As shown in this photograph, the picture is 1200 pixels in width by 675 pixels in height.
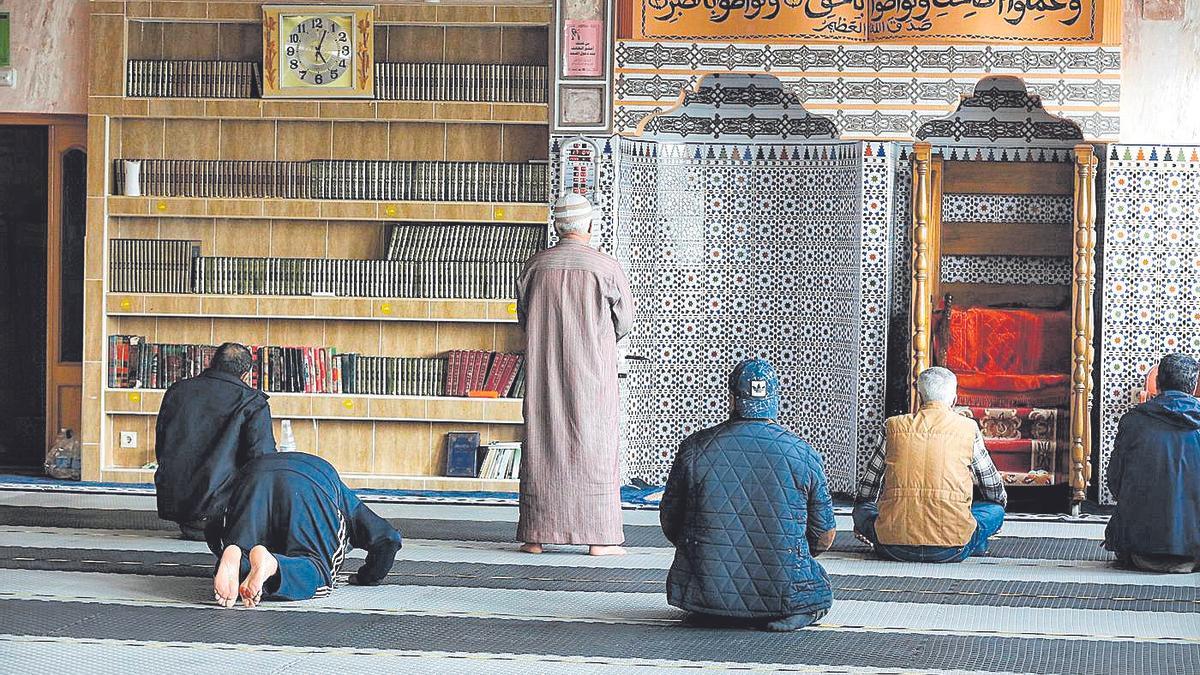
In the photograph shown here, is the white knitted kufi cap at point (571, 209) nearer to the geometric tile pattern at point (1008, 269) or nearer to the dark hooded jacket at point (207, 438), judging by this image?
the dark hooded jacket at point (207, 438)

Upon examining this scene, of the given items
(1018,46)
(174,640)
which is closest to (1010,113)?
(1018,46)

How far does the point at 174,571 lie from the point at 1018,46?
4309 millimetres

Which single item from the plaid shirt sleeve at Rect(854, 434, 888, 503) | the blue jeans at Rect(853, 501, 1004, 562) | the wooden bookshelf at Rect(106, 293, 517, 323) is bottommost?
the blue jeans at Rect(853, 501, 1004, 562)

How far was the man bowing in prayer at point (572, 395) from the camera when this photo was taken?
217 inches

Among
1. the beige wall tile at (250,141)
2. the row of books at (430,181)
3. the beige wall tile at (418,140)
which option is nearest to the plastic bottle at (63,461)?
the beige wall tile at (250,141)

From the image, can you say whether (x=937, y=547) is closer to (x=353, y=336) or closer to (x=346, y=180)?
(x=353, y=336)

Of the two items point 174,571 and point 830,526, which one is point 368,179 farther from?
point 830,526

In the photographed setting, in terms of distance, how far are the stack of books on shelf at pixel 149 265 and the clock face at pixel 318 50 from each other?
40.4 inches

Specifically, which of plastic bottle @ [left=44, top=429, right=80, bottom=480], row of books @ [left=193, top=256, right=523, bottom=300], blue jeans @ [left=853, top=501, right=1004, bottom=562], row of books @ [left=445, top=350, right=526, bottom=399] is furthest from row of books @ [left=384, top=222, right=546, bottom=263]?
blue jeans @ [left=853, top=501, right=1004, bottom=562]

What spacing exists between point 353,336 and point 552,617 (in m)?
3.55

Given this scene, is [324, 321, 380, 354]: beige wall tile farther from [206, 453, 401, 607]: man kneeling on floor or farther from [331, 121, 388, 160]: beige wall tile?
[206, 453, 401, 607]: man kneeling on floor

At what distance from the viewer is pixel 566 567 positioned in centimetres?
529

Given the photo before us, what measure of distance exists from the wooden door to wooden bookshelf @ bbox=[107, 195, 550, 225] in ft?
1.39

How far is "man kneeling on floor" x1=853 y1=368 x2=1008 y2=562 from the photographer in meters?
5.29
